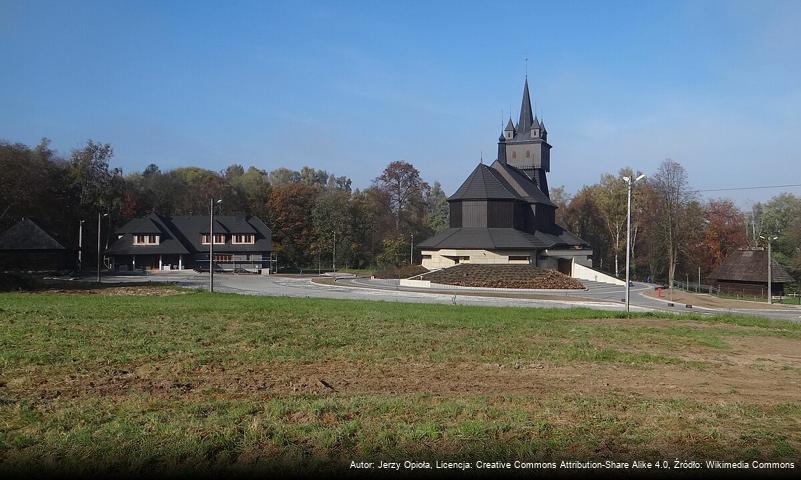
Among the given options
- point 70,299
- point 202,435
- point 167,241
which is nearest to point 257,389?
point 202,435

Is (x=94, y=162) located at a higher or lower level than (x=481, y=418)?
higher

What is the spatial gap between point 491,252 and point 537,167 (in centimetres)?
2287

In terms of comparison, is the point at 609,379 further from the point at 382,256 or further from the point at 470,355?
the point at 382,256

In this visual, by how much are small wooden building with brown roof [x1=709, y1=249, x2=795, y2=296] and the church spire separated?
94.6ft

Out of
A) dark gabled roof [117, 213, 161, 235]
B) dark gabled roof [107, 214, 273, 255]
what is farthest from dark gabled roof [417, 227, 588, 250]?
dark gabled roof [117, 213, 161, 235]

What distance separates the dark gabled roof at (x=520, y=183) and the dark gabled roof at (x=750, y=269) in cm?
1931

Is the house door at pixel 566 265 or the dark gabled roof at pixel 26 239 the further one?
the house door at pixel 566 265

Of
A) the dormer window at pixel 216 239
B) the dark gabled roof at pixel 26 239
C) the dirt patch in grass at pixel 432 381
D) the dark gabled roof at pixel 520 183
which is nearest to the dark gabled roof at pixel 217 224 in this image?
the dormer window at pixel 216 239

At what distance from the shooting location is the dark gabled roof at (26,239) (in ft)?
185

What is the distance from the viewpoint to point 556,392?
32.9 feet

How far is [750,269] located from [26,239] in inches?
2694

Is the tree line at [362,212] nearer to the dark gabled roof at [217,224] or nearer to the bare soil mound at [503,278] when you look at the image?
the dark gabled roof at [217,224]

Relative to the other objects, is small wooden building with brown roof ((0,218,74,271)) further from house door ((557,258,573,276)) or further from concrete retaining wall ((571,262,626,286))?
concrete retaining wall ((571,262,626,286))

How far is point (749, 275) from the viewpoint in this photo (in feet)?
169
